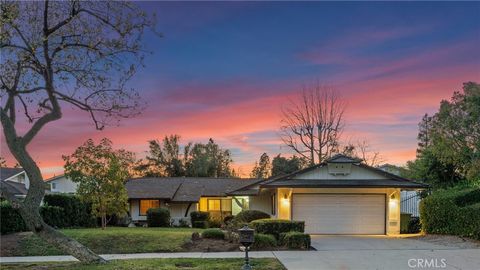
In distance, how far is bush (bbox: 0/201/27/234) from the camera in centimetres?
1865

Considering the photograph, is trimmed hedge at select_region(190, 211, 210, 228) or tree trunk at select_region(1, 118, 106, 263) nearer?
tree trunk at select_region(1, 118, 106, 263)

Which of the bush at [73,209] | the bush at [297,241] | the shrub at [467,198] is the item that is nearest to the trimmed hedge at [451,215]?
the shrub at [467,198]

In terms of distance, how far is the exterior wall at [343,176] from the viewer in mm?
21656

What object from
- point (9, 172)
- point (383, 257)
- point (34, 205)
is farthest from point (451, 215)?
point (9, 172)

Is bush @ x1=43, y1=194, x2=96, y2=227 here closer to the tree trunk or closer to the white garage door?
the white garage door

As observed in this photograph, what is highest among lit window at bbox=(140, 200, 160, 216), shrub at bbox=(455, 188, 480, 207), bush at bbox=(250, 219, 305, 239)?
shrub at bbox=(455, 188, 480, 207)

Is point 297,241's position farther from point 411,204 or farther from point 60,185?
point 60,185

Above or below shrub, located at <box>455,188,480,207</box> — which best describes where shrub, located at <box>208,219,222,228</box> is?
below

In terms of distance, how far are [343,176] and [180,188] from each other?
64.7 ft

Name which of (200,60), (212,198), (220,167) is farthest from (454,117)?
(220,167)

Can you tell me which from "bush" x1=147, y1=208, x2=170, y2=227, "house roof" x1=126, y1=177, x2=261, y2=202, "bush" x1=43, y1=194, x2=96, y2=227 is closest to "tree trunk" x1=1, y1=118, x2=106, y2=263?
"bush" x1=43, y1=194, x2=96, y2=227

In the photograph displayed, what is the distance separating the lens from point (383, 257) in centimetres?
1285

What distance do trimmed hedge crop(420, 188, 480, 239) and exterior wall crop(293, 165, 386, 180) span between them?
2.52 metres

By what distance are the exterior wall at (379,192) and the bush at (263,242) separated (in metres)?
6.10
